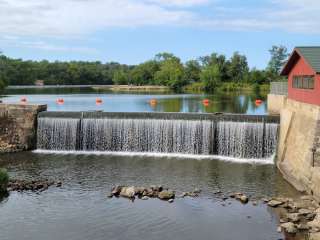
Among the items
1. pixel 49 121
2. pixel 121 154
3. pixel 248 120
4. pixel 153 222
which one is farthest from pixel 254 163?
pixel 49 121

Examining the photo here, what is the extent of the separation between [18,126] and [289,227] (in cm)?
2079

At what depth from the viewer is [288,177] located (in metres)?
22.1

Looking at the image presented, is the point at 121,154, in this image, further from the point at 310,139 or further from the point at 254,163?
the point at 310,139

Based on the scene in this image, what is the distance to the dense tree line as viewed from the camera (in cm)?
10088

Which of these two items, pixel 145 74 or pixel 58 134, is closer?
pixel 58 134

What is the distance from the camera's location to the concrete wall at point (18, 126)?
99.2ft

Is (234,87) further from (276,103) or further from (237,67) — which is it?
(276,103)

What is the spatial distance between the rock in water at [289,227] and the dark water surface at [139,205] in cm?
35

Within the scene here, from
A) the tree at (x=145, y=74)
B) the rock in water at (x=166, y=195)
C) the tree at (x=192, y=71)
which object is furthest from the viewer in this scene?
the tree at (x=145, y=74)

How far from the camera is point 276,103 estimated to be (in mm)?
29000

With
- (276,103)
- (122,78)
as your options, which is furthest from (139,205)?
(122,78)

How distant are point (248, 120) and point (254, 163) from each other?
294 centimetres

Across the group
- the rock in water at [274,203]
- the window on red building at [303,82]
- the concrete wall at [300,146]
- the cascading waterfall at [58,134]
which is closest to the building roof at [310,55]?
the window on red building at [303,82]

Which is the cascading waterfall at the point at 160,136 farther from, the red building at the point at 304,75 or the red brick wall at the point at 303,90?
the red building at the point at 304,75
